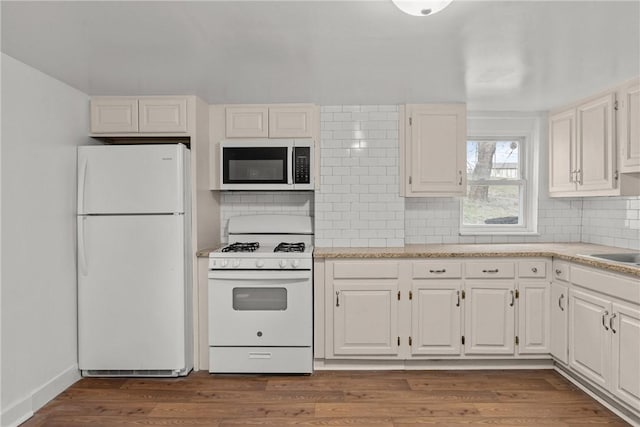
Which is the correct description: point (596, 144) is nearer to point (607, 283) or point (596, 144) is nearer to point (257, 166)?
point (607, 283)

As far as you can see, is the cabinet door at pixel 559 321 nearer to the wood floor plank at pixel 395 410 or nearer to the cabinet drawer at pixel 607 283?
the cabinet drawer at pixel 607 283

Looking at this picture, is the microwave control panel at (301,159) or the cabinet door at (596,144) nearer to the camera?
the cabinet door at (596,144)

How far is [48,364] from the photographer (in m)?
2.87

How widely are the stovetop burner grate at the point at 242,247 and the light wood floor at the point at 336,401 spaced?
0.94 m

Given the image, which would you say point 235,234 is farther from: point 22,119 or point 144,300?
point 22,119

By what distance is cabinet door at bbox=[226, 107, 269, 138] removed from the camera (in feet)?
11.9

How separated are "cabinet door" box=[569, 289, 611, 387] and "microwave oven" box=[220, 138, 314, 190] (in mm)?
2112

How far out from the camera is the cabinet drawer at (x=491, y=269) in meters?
3.34

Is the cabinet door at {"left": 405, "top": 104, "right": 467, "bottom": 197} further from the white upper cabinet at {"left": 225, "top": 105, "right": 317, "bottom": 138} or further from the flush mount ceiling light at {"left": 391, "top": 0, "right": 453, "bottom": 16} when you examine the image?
the flush mount ceiling light at {"left": 391, "top": 0, "right": 453, "bottom": 16}

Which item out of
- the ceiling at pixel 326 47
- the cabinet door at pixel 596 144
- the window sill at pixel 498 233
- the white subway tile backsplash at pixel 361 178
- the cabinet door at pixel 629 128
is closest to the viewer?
the ceiling at pixel 326 47

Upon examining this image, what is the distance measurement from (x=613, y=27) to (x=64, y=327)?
12.1 ft

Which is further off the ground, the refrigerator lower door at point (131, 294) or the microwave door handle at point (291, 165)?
the microwave door handle at point (291, 165)

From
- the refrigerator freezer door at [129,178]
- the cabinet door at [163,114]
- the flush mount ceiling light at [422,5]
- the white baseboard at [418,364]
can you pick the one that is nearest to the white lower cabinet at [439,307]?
the white baseboard at [418,364]

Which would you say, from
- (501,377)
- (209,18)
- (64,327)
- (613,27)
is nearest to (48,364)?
(64,327)
